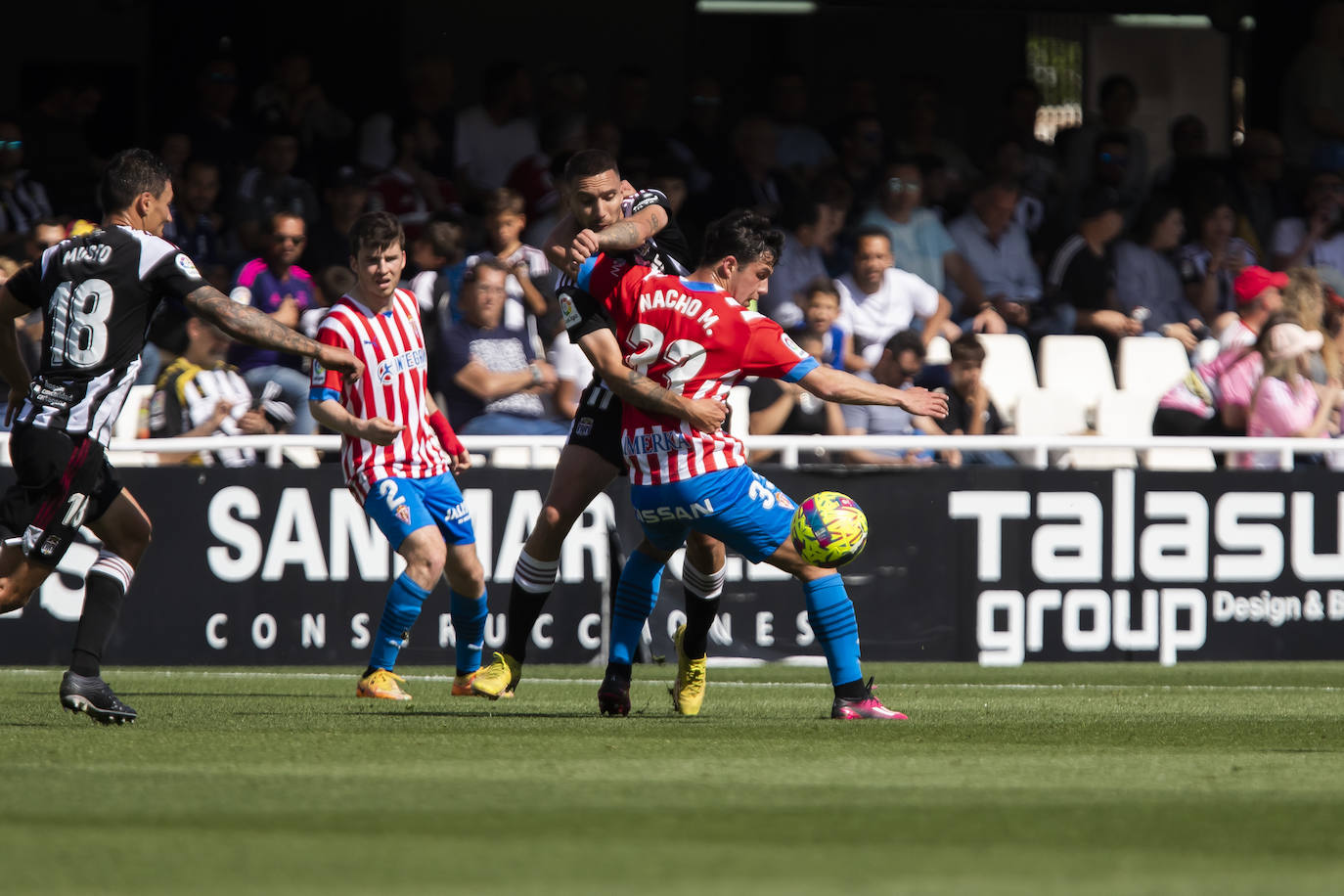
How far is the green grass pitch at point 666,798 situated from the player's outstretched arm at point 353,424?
3.53 feet

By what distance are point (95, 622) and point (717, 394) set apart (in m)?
2.38

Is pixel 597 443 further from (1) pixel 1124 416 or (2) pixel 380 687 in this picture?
(1) pixel 1124 416

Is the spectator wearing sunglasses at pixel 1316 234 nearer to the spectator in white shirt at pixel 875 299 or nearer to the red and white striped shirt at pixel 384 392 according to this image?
the spectator in white shirt at pixel 875 299

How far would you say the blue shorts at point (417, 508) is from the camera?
8.70m

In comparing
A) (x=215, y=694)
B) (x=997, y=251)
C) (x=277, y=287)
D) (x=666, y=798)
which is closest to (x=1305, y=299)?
(x=997, y=251)

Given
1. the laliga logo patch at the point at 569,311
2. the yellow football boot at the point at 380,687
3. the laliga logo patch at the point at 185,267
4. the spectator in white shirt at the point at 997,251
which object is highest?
the spectator in white shirt at the point at 997,251

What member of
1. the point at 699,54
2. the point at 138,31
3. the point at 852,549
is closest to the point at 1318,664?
the point at 852,549

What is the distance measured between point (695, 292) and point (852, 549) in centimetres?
112

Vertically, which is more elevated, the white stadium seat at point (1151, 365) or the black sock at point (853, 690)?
the white stadium seat at point (1151, 365)

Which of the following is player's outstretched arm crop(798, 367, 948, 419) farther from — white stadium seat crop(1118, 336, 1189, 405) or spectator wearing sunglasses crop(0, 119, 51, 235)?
spectator wearing sunglasses crop(0, 119, 51, 235)

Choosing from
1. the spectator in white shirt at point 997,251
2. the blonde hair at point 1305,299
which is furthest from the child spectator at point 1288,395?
the spectator in white shirt at point 997,251

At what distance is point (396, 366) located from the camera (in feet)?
29.1

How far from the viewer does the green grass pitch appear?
13.5ft

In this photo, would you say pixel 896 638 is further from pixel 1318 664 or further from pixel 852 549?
pixel 852 549
